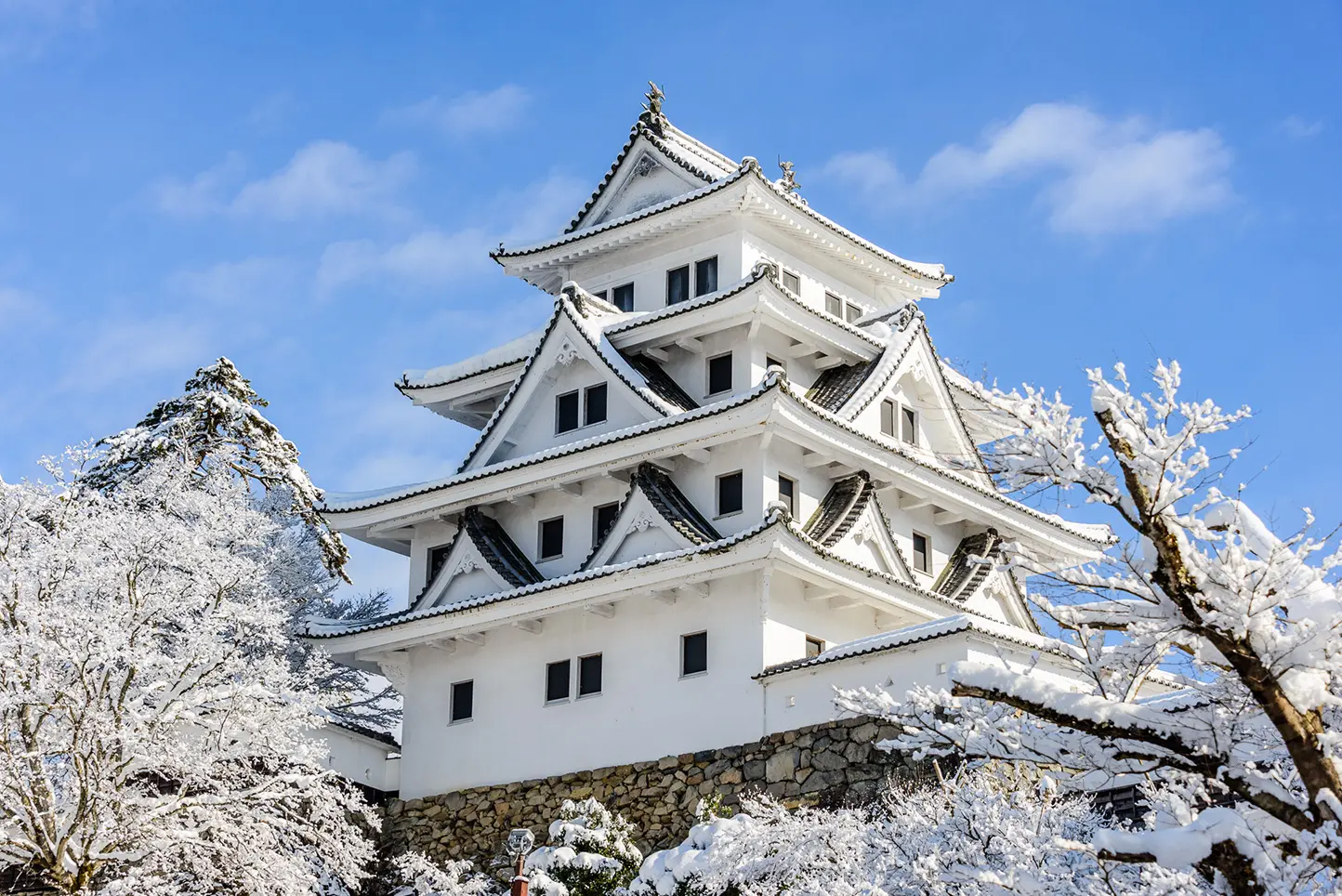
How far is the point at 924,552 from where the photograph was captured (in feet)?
89.0

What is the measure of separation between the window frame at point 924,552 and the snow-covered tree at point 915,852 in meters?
7.48

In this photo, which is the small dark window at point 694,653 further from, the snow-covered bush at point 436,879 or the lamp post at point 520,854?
the lamp post at point 520,854

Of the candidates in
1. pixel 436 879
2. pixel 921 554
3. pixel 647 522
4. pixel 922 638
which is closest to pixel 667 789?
pixel 436 879

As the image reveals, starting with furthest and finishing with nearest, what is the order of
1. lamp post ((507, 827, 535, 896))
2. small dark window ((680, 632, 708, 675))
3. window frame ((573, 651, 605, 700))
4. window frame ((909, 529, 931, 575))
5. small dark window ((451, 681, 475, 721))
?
window frame ((909, 529, 931, 575)) < small dark window ((451, 681, 475, 721)) < window frame ((573, 651, 605, 700)) < small dark window ((680, 632, 708, 675)) < lamp post ((507, 827, 535, 896))

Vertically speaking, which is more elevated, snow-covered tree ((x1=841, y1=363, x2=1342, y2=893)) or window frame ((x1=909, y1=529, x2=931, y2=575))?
window frame ((x1=909, y1=529, x2=931, y2=575))

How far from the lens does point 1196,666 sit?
952cm

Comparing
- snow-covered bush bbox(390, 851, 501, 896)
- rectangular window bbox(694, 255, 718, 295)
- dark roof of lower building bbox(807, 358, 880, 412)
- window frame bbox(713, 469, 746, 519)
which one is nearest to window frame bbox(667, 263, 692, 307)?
rectangular window bbox(694, 255, 718, 295)

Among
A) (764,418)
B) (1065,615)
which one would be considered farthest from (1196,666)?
(764,418)

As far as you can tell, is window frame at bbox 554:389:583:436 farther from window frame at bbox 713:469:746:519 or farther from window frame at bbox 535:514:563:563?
window frame at bbox 713:469:746:519

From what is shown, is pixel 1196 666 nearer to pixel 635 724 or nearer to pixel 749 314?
pixel 635 724

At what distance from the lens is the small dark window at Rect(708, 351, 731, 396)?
26906mm

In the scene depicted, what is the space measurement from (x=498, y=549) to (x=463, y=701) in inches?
102

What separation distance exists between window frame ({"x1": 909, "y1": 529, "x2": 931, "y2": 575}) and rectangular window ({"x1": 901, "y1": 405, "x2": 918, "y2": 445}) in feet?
5.44

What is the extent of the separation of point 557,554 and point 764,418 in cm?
499
